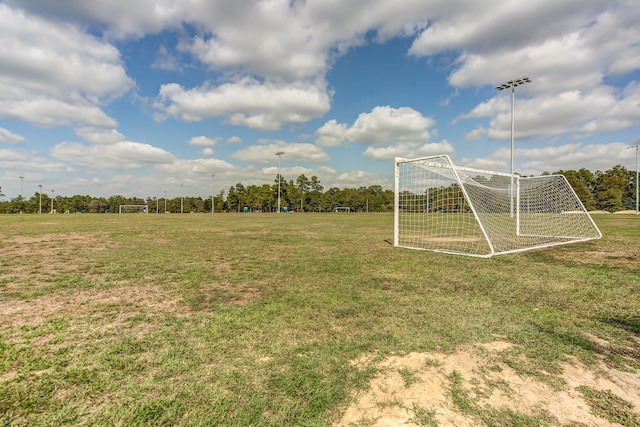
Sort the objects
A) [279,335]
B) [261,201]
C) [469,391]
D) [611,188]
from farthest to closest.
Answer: [261,201] → [611,188] → [279,335] → [469,391]

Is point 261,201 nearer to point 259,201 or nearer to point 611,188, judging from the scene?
point 259,201

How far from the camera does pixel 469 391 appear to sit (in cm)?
230

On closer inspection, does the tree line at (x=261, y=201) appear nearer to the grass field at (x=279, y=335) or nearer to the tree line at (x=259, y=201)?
the tree line at (x=259, y=201)

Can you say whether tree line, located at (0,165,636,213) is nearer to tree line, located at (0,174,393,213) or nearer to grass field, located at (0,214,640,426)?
tree line, located at (0,174,393,213)

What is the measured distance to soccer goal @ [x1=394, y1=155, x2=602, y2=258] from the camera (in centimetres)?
1038

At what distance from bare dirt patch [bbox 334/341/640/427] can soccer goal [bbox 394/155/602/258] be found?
21.8 ft

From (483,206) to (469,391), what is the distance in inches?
436

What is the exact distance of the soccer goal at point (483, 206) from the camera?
10.4m

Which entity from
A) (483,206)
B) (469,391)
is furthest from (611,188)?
(469,391)

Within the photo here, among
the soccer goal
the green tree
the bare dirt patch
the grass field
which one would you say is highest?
the green tree

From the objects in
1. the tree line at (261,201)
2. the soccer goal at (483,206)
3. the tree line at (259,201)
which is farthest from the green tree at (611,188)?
the soccer goal at (483,206)

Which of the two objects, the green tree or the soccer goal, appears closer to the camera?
the soccer goal

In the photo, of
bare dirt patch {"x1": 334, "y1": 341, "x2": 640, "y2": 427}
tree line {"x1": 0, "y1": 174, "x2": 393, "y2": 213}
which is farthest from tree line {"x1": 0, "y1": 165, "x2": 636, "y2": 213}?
bare dirt patch {"x1": 334, "y1": 341, "x2": 640, "y2": 427}

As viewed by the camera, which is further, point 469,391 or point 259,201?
point 259,201
